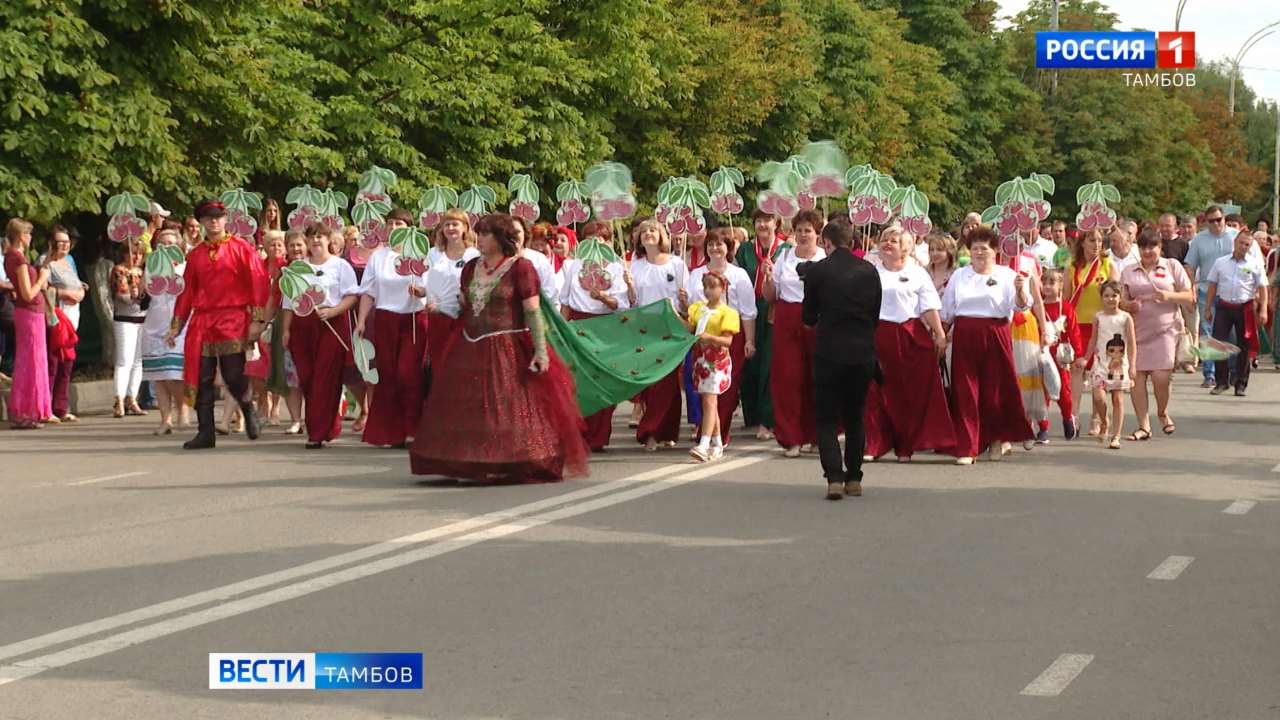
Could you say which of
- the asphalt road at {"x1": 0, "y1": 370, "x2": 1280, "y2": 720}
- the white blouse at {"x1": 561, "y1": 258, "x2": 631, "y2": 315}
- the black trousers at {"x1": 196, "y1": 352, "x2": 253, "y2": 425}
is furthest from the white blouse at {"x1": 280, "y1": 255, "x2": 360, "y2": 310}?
the asphalt road at {"x1": 0, "y1": 370, "x2": 1280, "y2": 720}

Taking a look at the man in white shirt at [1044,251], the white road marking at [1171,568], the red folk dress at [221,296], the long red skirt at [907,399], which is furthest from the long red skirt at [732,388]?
the white road marking at [1171,568]

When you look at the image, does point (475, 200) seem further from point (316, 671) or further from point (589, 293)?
point (316, 671)

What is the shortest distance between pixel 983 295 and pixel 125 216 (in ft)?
25.6

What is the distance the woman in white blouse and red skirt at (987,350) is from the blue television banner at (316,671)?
8.29 m

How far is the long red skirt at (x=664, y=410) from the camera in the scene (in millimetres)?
16766

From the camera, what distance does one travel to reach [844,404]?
1340cm

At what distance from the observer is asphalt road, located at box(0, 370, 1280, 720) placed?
741 cm

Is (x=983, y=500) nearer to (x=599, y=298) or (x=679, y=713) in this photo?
(x=599, y=298)

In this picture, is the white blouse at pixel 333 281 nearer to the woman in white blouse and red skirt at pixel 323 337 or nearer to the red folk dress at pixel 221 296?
the woman in white blouse and red skirt at pixel 323 337

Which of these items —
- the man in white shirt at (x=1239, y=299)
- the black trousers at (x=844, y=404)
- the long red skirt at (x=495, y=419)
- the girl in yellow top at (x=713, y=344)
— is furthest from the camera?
the man in white shirt at (x=1239, y=299)

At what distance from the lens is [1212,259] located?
85.5 ft

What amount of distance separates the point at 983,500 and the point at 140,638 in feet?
20.2

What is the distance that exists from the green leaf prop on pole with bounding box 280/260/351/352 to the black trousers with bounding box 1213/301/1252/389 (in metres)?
10.7

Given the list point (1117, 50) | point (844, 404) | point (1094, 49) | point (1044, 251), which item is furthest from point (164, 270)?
point (1094, 49)
